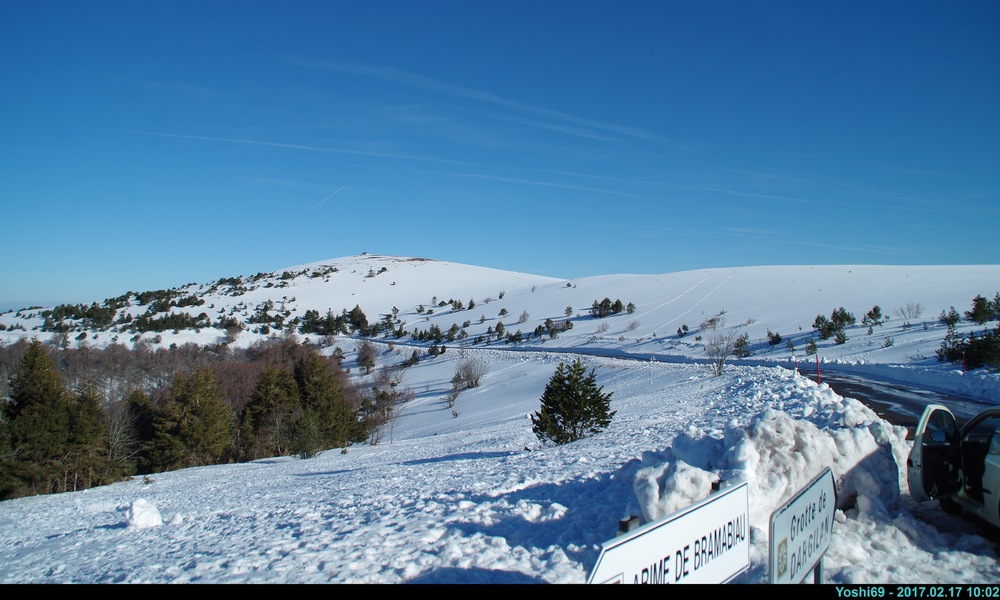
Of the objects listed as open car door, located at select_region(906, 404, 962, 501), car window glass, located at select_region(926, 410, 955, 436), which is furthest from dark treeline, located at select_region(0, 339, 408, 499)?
car window glass, located at select_region(926, 410, 955, 436)

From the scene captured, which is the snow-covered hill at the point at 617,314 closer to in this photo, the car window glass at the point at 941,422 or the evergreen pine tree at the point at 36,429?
the car window glass at the point at 941,422

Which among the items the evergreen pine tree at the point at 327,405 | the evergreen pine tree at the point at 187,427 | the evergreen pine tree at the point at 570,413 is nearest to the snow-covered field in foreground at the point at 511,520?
the evergreen pine tree at the point at 570,413

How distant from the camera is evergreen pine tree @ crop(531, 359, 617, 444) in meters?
14.6

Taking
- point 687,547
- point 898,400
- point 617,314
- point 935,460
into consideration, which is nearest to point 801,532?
point 687,547

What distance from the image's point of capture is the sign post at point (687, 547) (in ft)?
8.03

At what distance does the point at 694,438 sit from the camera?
6.42 metres

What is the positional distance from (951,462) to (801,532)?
374 cm

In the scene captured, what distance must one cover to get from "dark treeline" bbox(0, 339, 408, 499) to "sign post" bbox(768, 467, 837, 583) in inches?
781

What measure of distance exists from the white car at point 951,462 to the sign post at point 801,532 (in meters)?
2.86

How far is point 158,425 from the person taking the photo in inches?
895

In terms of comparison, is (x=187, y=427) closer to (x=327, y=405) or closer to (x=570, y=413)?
(x=327, y=405)
